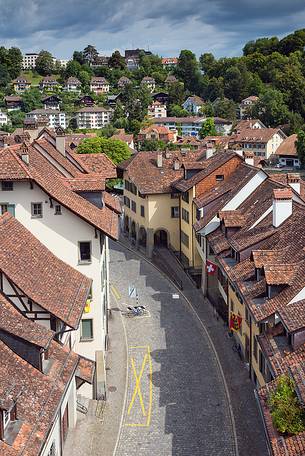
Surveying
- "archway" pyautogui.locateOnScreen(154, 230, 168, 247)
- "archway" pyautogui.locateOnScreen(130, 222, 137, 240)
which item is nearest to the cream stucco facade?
"archway" pyautogui.locateOnScreen(154, 230, 168, 247)

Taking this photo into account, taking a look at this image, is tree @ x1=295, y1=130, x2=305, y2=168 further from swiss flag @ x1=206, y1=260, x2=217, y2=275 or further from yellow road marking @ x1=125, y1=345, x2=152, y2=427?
yellow road marking @ x1=125, y1=345, x2=152, y2=427

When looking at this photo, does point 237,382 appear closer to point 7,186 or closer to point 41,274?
point 41,274

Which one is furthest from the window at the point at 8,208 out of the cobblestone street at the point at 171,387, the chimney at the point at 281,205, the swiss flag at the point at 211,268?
the swiss flag at the point at 211,268

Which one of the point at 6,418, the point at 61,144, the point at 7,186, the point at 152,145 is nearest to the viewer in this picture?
the point at 6,418

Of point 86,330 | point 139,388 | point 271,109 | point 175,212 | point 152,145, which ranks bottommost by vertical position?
point 139,388

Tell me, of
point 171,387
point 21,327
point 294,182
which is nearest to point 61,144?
point 294,182

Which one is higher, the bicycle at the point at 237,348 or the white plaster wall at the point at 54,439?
the white plaster wall at the point at 54,439

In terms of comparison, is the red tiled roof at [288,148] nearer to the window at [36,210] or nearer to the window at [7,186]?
the window at [36,210]
